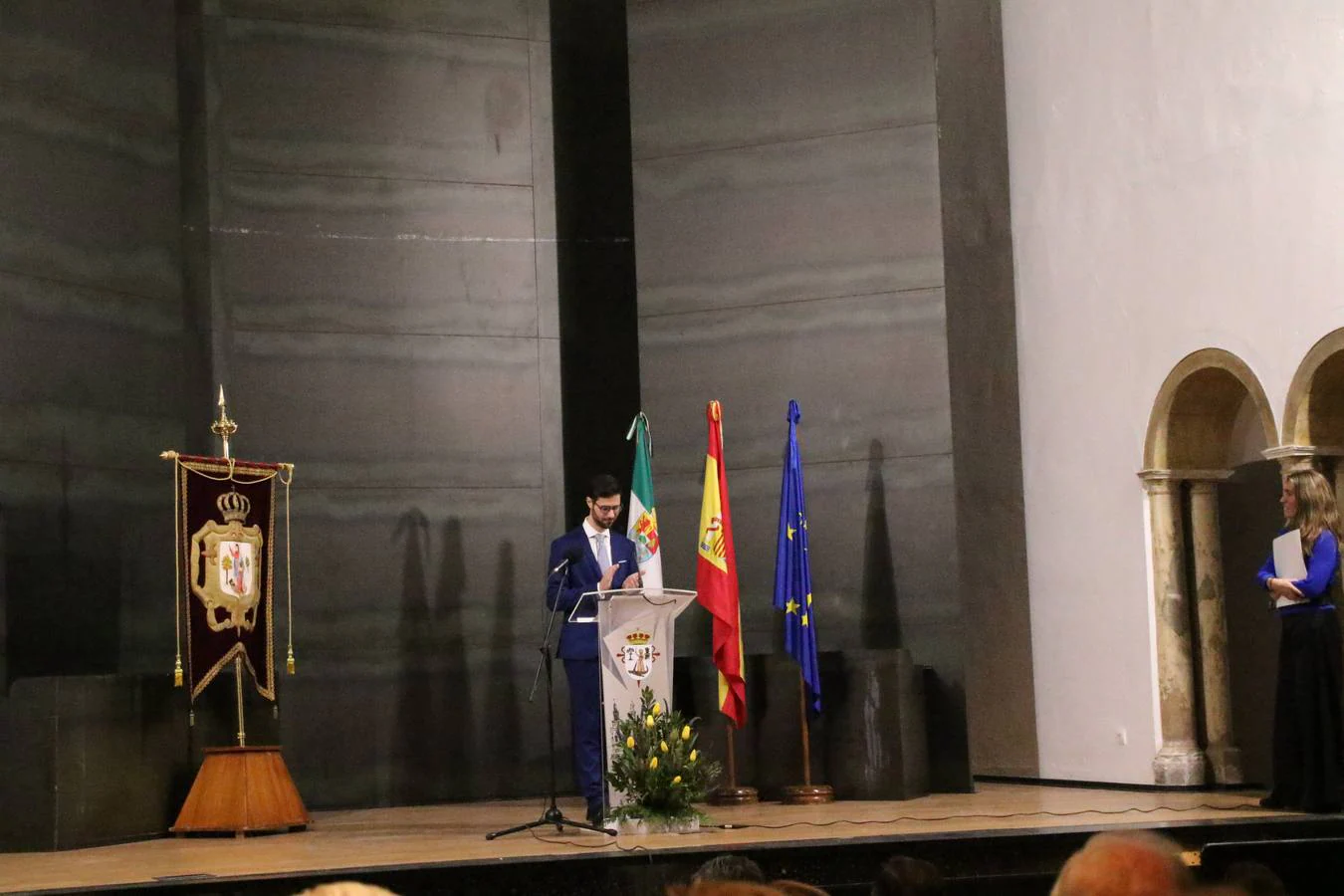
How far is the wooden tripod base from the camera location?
7.56 metres

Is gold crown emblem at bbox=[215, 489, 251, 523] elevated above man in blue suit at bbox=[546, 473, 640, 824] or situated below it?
above

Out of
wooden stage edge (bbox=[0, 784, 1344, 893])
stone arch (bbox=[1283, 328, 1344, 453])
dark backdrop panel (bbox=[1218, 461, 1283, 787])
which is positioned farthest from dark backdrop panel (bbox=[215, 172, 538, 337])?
stone arch (bbox=[1283, 328, 1344, 453])

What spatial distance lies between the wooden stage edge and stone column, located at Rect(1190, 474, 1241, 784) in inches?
40.6

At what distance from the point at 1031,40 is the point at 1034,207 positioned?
42.0 inches

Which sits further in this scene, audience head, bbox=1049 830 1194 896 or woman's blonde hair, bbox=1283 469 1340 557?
woman's blonde hair, bbox=1283 469 1340 557

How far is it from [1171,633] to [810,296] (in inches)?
112

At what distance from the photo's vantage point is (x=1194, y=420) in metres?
8.88

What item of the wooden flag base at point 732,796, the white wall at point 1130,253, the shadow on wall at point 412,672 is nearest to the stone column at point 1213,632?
the white wall at point 1130,253

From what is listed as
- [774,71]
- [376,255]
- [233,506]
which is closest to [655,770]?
[233,506]

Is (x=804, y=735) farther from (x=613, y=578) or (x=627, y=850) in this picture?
(x=627, y=850)

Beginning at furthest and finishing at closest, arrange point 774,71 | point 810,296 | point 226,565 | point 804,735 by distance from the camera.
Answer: point 774,71
point 810,296
point 804,735
point 226,565

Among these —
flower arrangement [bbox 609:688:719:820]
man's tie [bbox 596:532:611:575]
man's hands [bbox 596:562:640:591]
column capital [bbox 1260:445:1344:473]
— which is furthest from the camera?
column capital [bbox 1260:445:1344:473]

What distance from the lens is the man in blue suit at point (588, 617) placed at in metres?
7.27

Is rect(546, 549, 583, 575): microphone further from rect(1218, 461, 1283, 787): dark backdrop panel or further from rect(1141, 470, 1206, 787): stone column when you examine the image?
rect(1218, 461, 1283, 787): dark backdrop panel
